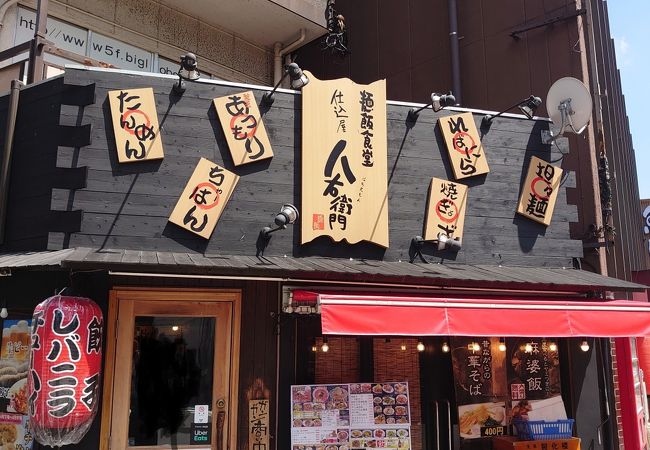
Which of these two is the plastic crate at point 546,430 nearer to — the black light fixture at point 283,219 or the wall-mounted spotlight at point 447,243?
the wall-mounted spotlight at point 447,243

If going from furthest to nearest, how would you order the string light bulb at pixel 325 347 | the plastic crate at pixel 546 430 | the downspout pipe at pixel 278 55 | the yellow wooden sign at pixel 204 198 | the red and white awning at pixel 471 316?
the downspout pipe at pixel 278 55 → the plastic crate at pixel 546 430 → the string light bulb at pixel 325 347 → the yellow wooden sign at pixel 204 198 → the red and white awning at pixel 471 316

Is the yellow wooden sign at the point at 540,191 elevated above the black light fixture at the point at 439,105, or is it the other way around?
the black light fixture at the point at 439,105

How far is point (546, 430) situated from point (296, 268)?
472 centimetres

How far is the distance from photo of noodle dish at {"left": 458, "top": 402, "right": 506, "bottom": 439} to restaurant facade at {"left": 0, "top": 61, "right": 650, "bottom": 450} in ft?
0.11

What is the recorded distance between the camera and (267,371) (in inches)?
292

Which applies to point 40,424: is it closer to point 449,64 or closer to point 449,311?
point 449,311

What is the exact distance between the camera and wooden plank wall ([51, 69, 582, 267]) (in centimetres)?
695

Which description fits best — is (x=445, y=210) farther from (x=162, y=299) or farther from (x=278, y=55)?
(x=278, y=55)

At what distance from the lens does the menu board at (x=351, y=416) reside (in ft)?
24.2

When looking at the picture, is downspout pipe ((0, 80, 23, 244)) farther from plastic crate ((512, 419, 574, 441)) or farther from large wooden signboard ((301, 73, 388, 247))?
plastic crate ((512, 419, 574, 441))

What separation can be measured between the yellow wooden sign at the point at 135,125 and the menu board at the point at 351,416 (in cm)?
358

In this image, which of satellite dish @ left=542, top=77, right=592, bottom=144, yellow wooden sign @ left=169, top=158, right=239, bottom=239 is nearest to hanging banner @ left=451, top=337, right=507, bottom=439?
satellite dish @ left=542, top=77, right=592, bottom=144

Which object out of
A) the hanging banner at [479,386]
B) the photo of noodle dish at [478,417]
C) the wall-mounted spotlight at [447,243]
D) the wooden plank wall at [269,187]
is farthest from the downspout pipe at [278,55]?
the photo of noodle dish at [478,417]

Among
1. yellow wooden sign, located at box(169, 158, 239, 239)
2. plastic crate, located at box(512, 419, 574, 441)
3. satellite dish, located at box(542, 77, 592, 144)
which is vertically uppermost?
satellite dish, located at box(542, 77, 592, 144)
